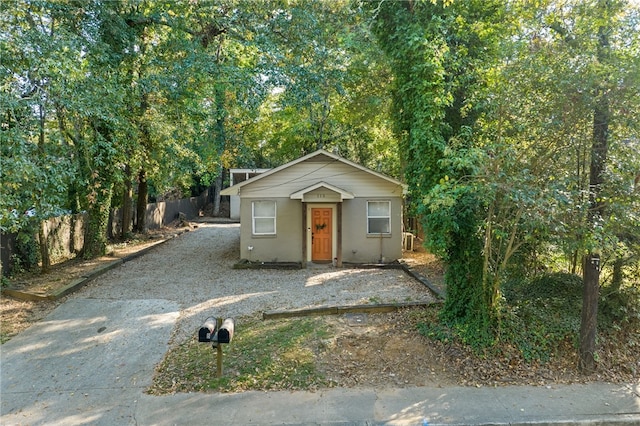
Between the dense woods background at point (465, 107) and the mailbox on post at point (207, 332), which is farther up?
the dense woods background at point (465, 107)

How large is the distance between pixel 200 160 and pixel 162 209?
22.2 feet

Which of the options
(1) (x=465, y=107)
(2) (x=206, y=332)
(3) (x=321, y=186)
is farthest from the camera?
(3) (x=321, y=186)

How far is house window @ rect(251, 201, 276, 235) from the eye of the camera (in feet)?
44.2

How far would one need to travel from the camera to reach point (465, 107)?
6.02 metres

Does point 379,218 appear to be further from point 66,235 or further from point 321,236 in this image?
point 66,235

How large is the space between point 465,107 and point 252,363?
5.17m

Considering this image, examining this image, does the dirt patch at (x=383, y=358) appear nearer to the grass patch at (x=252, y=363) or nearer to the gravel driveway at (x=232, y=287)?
the grass patch at (x=252, y=363)

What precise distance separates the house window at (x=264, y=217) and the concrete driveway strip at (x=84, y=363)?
5.35m

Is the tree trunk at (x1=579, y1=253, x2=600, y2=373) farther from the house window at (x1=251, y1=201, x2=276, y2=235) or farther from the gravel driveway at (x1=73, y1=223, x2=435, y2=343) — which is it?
the house window at (x1=251, y1=201, x2=276, y2=235)

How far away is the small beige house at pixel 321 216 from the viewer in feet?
43.9

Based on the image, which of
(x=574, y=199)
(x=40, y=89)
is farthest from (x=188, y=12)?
(x=574, y=199)

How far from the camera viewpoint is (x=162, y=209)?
78.6 ft

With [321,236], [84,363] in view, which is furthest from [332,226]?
[84,363]

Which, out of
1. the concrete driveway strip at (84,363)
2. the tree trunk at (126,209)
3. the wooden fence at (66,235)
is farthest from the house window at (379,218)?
the tree trunk at (126,209)
